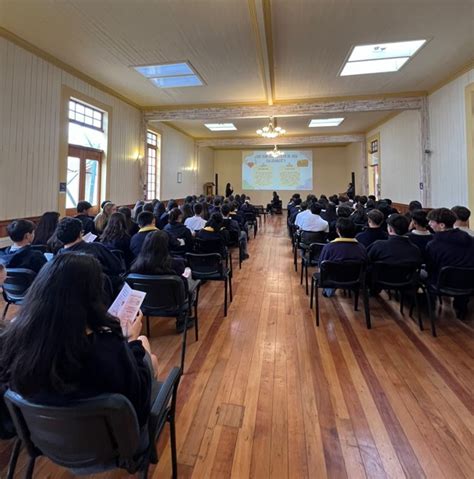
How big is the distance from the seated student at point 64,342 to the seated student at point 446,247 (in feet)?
9.61

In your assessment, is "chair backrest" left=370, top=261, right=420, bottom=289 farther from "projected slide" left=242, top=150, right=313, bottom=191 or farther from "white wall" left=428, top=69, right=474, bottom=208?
"projected slide" left=242, top=150, right=313, bottom=191

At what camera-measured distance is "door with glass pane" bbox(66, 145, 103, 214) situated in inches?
231

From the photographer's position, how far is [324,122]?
9.67 metres

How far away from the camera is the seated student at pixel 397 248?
280cm

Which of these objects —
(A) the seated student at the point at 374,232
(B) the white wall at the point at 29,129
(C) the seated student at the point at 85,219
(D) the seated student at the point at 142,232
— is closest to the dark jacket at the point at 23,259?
(D) the seated student at the point at 142,232

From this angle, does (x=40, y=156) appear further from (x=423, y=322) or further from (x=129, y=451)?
(x=423, y=322)

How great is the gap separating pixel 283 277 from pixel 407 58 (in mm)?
4365

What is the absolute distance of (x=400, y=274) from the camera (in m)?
2.82

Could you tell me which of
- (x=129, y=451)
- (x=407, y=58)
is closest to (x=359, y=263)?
(x=129, y=451)

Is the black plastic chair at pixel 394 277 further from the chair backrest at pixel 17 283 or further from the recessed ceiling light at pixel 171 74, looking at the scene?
the recessed ceiling light at pixel 171 74

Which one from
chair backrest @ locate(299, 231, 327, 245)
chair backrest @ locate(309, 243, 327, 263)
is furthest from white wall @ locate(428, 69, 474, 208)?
chair backrest @ locate(309, 243, 327, 263)

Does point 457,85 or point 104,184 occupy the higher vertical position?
point 457,85

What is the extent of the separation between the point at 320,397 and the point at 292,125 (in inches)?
375

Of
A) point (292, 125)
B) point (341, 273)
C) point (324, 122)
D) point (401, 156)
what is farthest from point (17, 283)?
point (324, 122)
